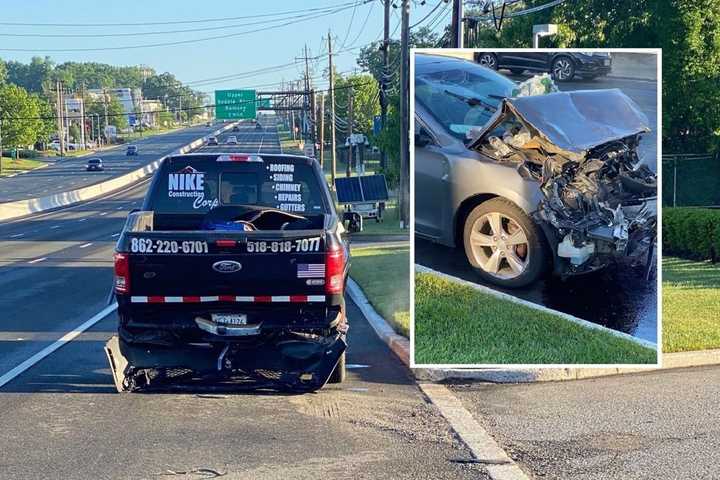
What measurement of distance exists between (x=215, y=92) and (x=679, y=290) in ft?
157

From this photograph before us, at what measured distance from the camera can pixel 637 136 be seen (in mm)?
7570

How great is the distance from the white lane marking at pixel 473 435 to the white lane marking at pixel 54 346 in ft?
12.8

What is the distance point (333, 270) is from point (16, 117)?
94017 mm

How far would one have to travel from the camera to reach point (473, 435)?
6961 mm

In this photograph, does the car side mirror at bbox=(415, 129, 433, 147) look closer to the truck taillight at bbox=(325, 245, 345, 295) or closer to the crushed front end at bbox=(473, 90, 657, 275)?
the crushed front end at bbox=(473, 90, 657, 275)

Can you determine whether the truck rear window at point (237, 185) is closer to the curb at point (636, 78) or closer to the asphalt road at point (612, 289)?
the asphalt road at point (612, 289)

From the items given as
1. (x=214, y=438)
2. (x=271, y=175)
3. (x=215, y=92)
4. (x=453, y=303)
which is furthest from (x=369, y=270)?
(x=215, y=92)

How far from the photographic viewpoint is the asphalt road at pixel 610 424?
618 cm

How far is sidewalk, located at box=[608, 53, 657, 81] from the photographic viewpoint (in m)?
7.61

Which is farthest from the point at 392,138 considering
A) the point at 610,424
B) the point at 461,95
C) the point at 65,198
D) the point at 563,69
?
the point at 610,424

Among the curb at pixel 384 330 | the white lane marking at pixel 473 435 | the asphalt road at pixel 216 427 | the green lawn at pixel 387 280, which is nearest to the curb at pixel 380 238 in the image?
the green lawn at pixel 387 280

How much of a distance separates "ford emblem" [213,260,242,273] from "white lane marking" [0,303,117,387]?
263 cm

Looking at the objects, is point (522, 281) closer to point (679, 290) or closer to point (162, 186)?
point (162, 186)

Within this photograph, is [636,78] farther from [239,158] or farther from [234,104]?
[234,104]
